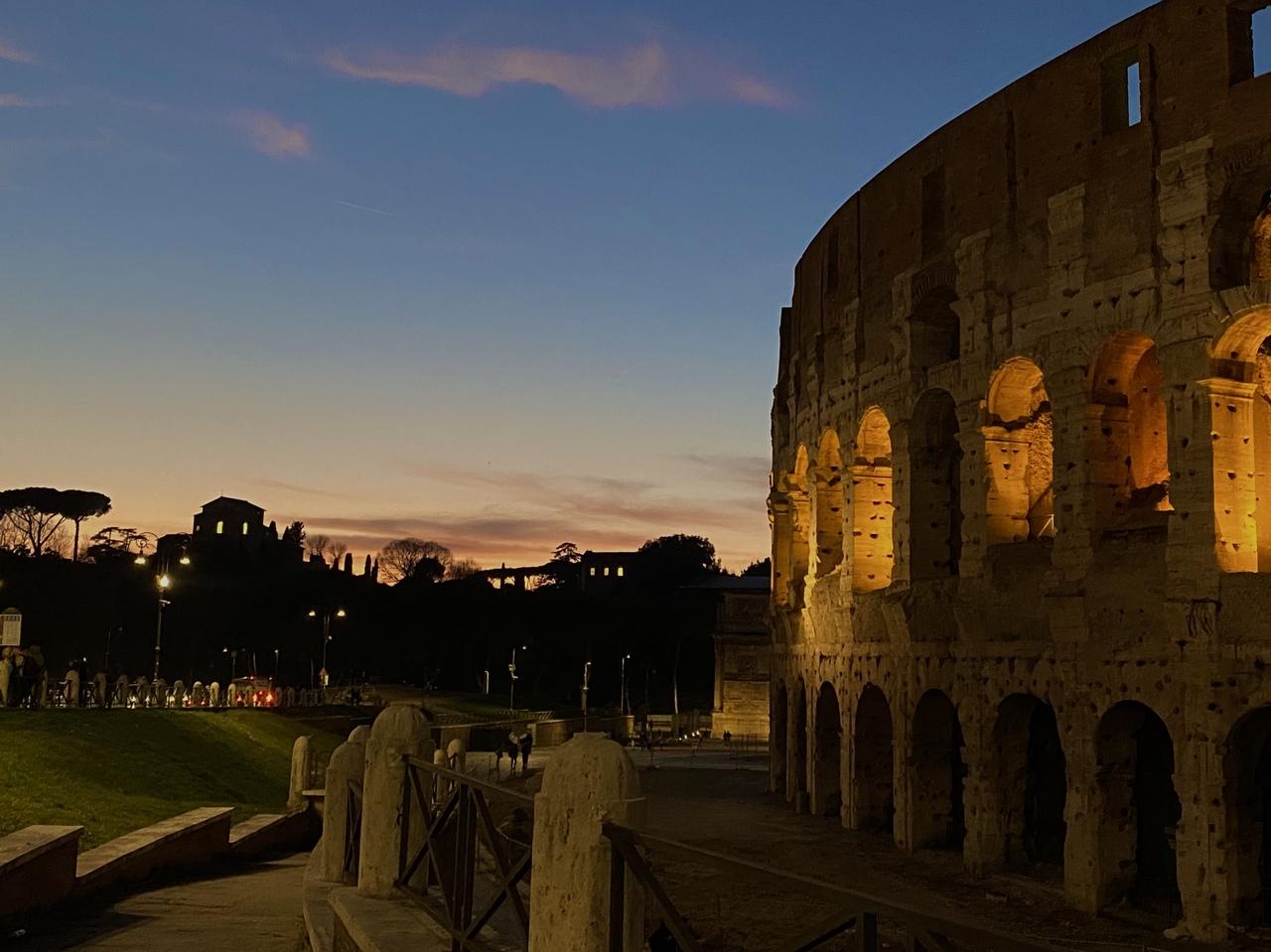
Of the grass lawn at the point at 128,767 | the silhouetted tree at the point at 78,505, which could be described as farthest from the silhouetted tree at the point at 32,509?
the grass lawn at the point at 128,767

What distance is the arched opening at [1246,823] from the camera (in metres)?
15.2

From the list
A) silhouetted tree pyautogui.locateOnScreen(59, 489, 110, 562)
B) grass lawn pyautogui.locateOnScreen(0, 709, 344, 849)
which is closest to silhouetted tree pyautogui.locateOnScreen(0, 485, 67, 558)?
silhouetted tree pyautogui.locateOnScreen(59, 489, 110, 562)

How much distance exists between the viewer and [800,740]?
1099 inches

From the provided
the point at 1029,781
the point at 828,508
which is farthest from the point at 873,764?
the point at 828,508

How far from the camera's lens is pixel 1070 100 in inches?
736

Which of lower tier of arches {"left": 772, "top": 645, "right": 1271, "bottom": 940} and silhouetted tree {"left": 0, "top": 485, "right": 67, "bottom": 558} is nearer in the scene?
lower tier of arches {"left": 772, "top": 645, "right": 1271, "bottom": 940}

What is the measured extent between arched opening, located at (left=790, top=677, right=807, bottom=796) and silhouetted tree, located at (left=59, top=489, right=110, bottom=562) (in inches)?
3268

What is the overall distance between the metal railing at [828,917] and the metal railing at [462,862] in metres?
0.77

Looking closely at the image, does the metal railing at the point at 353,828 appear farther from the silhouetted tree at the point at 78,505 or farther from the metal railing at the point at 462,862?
the silhouetted tree at the point at 78,505

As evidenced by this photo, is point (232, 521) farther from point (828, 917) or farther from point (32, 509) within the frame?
point (828, 917)

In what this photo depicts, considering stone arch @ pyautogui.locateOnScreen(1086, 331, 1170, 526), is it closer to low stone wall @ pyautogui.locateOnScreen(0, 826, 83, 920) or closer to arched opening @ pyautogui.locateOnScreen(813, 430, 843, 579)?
arched opening @ pyautogui.locateOnScreen(813, 430, 843, 579)

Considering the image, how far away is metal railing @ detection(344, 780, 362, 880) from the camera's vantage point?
1021cm

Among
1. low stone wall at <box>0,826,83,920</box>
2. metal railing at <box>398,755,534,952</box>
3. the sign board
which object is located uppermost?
the sign board

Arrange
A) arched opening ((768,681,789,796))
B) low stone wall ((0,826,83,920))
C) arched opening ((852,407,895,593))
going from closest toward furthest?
low stone wall ((0,826,83,920)) → arched opening ((852,407,895,593)) → arched opening ((768,681,789,796))
